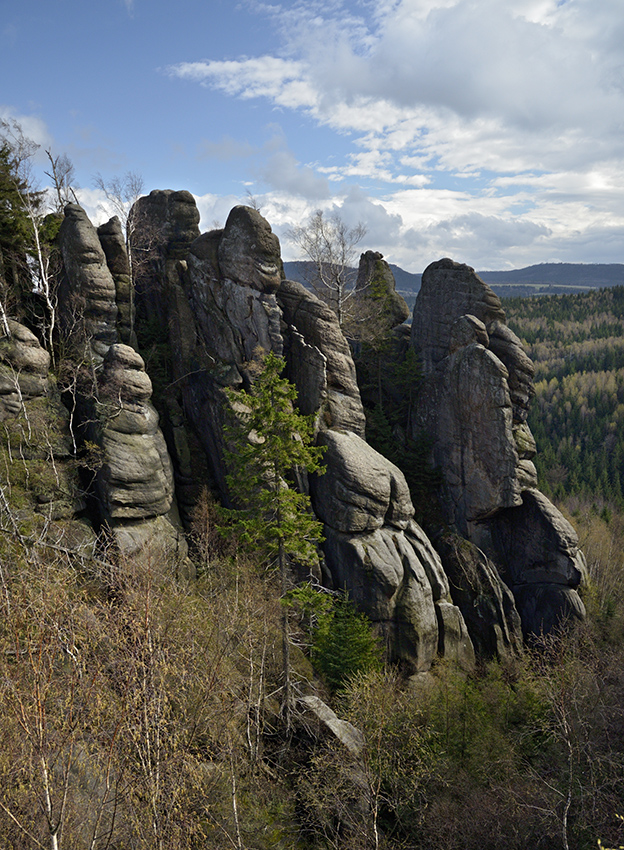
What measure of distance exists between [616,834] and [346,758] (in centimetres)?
933

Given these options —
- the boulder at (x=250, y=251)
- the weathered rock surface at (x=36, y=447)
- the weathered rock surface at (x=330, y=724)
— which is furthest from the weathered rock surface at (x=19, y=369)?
the weathered rock surface at (x=330, y=724)

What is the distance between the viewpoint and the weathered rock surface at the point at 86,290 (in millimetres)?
30297

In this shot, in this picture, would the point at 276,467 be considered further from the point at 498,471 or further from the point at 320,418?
the point at 498,471

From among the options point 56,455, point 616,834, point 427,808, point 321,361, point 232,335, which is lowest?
point 427,808

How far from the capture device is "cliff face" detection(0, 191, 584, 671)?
93.0 ft

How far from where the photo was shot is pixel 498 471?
119ft

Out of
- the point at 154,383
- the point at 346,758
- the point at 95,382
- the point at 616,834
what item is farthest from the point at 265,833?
the point at 154,383

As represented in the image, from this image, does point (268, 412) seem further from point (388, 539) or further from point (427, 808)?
point (427, 808)

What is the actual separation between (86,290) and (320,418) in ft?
55.1

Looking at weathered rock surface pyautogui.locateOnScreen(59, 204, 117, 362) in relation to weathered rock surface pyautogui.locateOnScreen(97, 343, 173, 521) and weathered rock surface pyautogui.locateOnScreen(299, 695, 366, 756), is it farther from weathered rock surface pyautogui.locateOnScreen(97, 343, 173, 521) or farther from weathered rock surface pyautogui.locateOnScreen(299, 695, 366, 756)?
weathered rock surface pyautogui.locateOnScreen(299, 695, 366, 756)

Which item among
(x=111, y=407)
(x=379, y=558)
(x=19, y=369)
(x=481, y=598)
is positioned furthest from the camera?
(x=481, y=598)

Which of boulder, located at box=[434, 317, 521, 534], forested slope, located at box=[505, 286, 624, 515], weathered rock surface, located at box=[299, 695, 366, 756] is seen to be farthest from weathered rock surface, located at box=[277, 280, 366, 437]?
forested slope, located at box=[505, 286, 624, 515]

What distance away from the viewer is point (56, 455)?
27.4 meters

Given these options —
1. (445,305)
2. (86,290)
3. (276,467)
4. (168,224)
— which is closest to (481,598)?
(276,467)
